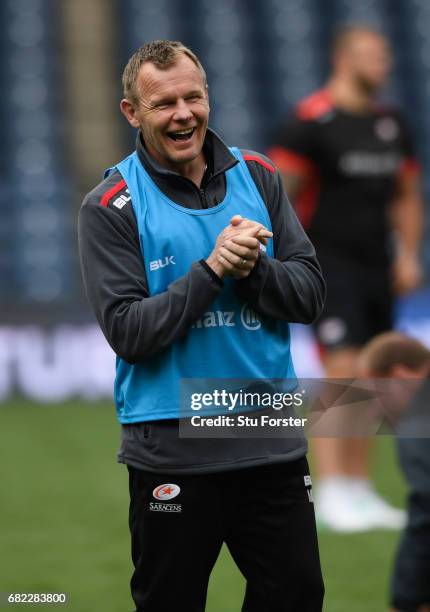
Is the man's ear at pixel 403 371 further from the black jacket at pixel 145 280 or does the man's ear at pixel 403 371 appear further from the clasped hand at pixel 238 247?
the clasped hand at pixel 238 247

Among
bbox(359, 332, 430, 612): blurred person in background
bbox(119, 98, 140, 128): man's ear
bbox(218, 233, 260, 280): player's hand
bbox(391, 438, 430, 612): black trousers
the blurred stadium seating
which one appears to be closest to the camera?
bbox(218, 233, 260, 280): player's hand

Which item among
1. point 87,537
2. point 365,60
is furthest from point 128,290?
point 365,60

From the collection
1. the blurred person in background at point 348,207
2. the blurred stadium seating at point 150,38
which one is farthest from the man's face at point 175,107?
the blurred stadium seating at point 150,38

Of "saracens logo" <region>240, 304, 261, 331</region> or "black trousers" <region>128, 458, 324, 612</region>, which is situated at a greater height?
"saracens logo" <region>240, 304, 261, 331</region>

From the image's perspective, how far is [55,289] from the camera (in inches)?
470

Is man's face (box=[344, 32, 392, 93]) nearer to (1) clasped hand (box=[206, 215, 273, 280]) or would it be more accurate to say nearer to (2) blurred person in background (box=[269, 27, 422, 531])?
(2) blurred person in background (box=[269, 27, 422, 531])

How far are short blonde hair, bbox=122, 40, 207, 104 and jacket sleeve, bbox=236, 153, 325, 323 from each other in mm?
328

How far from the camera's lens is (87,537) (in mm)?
5523

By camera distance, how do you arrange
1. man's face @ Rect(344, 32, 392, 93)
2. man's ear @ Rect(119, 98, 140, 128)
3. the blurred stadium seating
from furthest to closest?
the blurred stadium seating, man's face @ Rect(344, 32, 392, 93), man's ear @ Rect(119, 98, 140, 128)

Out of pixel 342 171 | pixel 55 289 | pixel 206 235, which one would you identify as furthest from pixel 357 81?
pixel 55 289

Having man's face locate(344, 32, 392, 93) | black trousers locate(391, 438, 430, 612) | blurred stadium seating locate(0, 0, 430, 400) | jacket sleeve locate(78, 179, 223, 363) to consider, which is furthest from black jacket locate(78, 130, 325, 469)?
blurred stadium seating locate(0, 0, 430, 400)

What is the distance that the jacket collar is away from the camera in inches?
117

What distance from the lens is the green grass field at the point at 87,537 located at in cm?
459

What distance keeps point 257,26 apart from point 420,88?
209 centimetres
